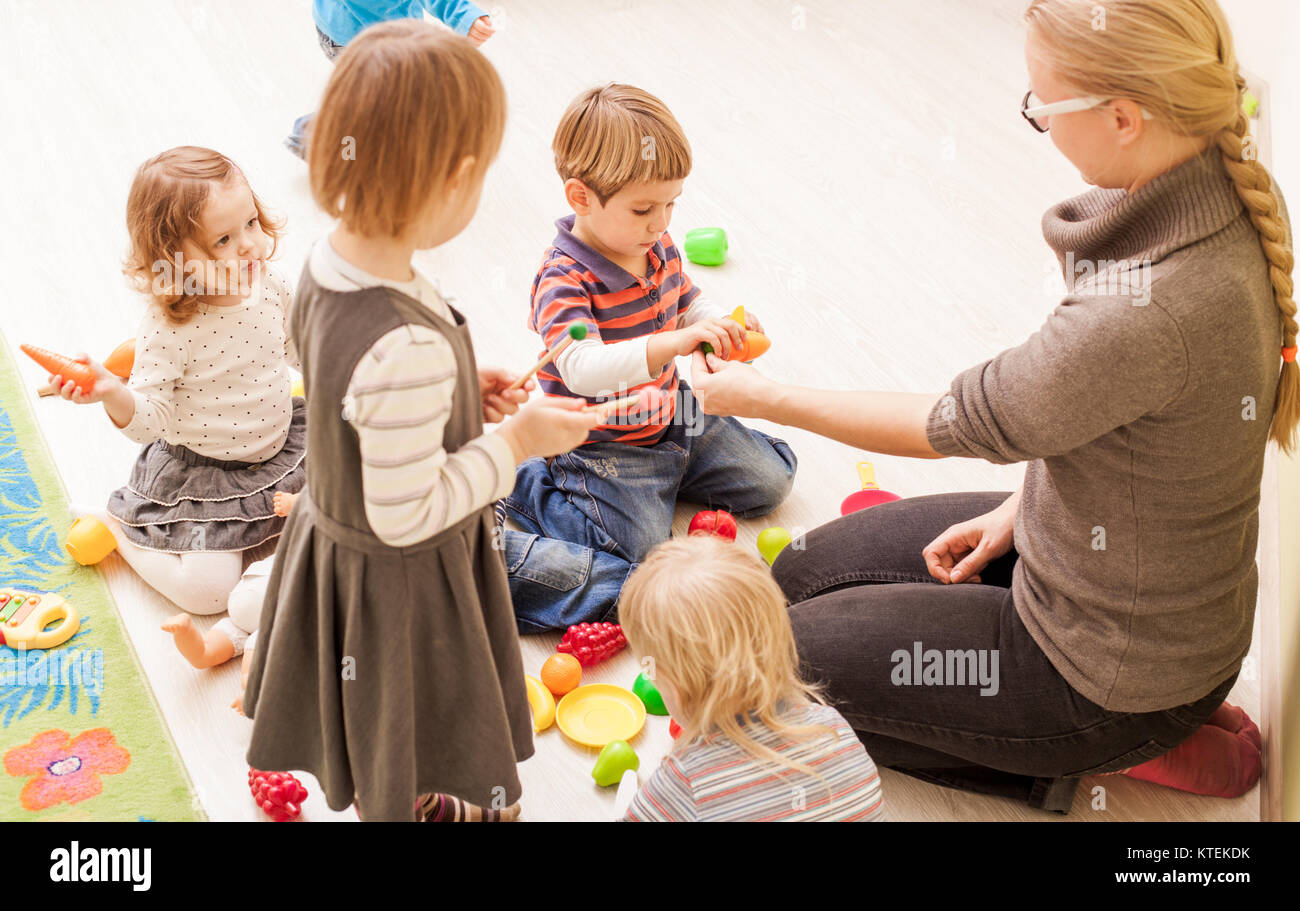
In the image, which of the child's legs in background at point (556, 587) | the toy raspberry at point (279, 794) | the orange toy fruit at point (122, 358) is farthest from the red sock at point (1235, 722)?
the orange toy fruit at point (122, 358)

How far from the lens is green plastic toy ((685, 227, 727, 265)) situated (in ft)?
7.62

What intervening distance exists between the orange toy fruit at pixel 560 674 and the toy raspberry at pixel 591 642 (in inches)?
1.2

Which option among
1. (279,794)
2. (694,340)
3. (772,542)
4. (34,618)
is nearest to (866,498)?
(772,542)

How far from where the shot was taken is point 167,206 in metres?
1.55

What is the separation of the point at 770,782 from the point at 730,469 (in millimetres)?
744

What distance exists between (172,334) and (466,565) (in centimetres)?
72

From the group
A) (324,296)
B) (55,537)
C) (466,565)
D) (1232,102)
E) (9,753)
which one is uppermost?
(1232,102)

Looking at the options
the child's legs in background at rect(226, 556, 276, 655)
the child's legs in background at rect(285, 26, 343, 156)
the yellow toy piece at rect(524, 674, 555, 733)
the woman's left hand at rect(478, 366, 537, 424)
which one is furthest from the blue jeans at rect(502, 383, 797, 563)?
the child's legs in background at rect(285, 26, 343, 156)

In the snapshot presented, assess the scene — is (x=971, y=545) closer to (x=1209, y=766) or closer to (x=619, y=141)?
(x=1209, y=766)

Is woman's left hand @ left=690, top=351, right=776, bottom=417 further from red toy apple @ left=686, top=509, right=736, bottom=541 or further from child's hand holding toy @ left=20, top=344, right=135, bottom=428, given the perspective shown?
child's hand holding toy @ left=20, top=344, right=135, bottom=428

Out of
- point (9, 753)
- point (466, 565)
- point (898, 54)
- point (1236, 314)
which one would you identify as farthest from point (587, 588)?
point (898, 54)

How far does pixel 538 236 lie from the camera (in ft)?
7.89

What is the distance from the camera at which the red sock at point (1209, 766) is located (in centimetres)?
146
